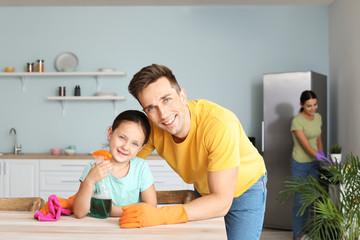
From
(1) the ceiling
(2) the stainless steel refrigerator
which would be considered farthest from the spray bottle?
(1) the ceiling

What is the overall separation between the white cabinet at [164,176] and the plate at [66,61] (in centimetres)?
154

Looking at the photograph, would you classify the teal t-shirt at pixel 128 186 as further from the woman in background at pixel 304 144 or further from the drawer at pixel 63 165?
the drawer at pixel 63 165

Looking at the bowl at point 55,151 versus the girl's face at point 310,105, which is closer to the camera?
the girl's face at point 310,105

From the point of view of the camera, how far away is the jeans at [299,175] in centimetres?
381

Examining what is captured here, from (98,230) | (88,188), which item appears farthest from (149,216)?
(88,188)

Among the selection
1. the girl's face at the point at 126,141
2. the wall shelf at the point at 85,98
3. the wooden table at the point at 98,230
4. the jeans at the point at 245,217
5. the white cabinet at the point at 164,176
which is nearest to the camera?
the wooden table at the point at 98,230

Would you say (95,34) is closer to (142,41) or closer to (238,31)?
(142,41)

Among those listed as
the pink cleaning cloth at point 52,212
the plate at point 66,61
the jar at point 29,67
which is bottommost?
the pink cleaning cloth at point 52,212

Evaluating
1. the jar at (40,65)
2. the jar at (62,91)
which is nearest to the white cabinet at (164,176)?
the jar at (62,91)

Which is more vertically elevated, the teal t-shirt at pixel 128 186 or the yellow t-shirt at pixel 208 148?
the yellow t-shirt at pixel 208 148

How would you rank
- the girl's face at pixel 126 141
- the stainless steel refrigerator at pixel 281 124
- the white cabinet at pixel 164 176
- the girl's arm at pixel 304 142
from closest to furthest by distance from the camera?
the girl's face at pixel 126 141
the girl's arm at pixel 304 142
the stainless steel refrigerator at pixel 281 124
the white cabinet at pixel 164 176

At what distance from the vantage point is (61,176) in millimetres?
4367

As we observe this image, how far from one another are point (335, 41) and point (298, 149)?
4.65ft

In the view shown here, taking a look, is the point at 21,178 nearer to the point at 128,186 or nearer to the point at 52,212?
the point at 128,186
